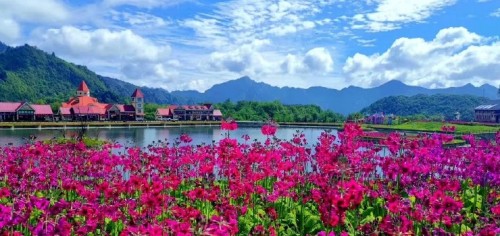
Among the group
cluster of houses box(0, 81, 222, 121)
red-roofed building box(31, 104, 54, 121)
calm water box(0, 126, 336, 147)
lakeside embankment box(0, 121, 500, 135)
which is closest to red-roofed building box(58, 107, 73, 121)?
cluster of houses box(0, 81, 222, 121)

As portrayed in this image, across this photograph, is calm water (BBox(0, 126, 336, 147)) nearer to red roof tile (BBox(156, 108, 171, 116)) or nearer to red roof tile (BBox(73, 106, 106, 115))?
red roof tile (BBox(73, 106, 106, 115))

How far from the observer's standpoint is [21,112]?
103438 millimetres

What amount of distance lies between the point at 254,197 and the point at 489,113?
142488 mm

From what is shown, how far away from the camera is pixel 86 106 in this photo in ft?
376

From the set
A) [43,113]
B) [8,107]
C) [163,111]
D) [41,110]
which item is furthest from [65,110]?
[163,111]

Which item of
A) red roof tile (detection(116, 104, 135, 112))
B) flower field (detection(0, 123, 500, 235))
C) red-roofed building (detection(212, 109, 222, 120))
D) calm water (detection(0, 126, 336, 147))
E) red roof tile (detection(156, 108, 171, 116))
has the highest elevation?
red roof tile (detection(116, 104, 135, 112))

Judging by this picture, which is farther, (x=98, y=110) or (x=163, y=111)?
(x=163, y=111)

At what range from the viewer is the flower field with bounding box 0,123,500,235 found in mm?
5566

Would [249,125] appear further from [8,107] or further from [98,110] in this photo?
[8,107]

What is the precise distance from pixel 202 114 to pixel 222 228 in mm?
134939

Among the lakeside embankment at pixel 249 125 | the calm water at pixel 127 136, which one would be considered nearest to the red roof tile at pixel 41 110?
the lakeside embankment at pixel 249 125

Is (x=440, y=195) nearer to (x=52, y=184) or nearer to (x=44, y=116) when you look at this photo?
(x=52, y=184)

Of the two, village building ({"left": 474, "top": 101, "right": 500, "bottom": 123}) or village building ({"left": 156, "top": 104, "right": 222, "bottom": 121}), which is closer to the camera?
village building ({"left": 474, "top": 101, "right": 500, "bottom": 123})

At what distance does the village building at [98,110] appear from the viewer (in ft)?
365
